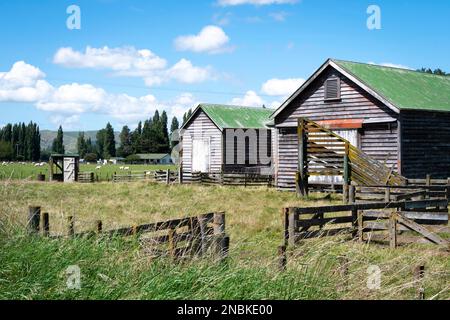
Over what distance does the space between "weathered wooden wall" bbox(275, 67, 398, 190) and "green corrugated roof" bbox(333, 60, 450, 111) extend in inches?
23.3

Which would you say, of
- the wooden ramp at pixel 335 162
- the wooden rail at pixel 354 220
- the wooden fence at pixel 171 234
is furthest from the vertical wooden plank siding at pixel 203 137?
the wooden fence at pixel 171 234

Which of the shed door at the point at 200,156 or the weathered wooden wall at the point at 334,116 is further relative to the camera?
the shed door at the point at 200,156

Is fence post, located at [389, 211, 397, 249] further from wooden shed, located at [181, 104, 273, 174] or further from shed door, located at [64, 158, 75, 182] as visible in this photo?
shed door, located at [64, 158, 75, 182]

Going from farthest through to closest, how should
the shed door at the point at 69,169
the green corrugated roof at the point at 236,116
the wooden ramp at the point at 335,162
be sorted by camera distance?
the shed door at the point at 69,169 < the green corrugated roof at the point at 236,116 < the wooden ramp at the point at 335,162

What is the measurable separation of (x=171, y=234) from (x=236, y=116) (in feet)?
113

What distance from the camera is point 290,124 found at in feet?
92.5

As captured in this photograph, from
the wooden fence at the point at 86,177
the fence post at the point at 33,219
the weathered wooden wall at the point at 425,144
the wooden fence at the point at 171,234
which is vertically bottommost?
the wooden fence at the point at 86,177

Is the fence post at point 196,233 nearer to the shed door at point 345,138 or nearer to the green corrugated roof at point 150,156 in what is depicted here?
the shed door at point 345,138

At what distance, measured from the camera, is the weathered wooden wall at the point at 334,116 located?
81.7 feet

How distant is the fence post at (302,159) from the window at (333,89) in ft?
8.40

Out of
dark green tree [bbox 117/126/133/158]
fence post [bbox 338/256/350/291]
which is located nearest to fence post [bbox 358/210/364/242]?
fence post [bbox 338/256/350/291]

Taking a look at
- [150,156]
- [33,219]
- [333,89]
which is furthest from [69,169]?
[150,156]
